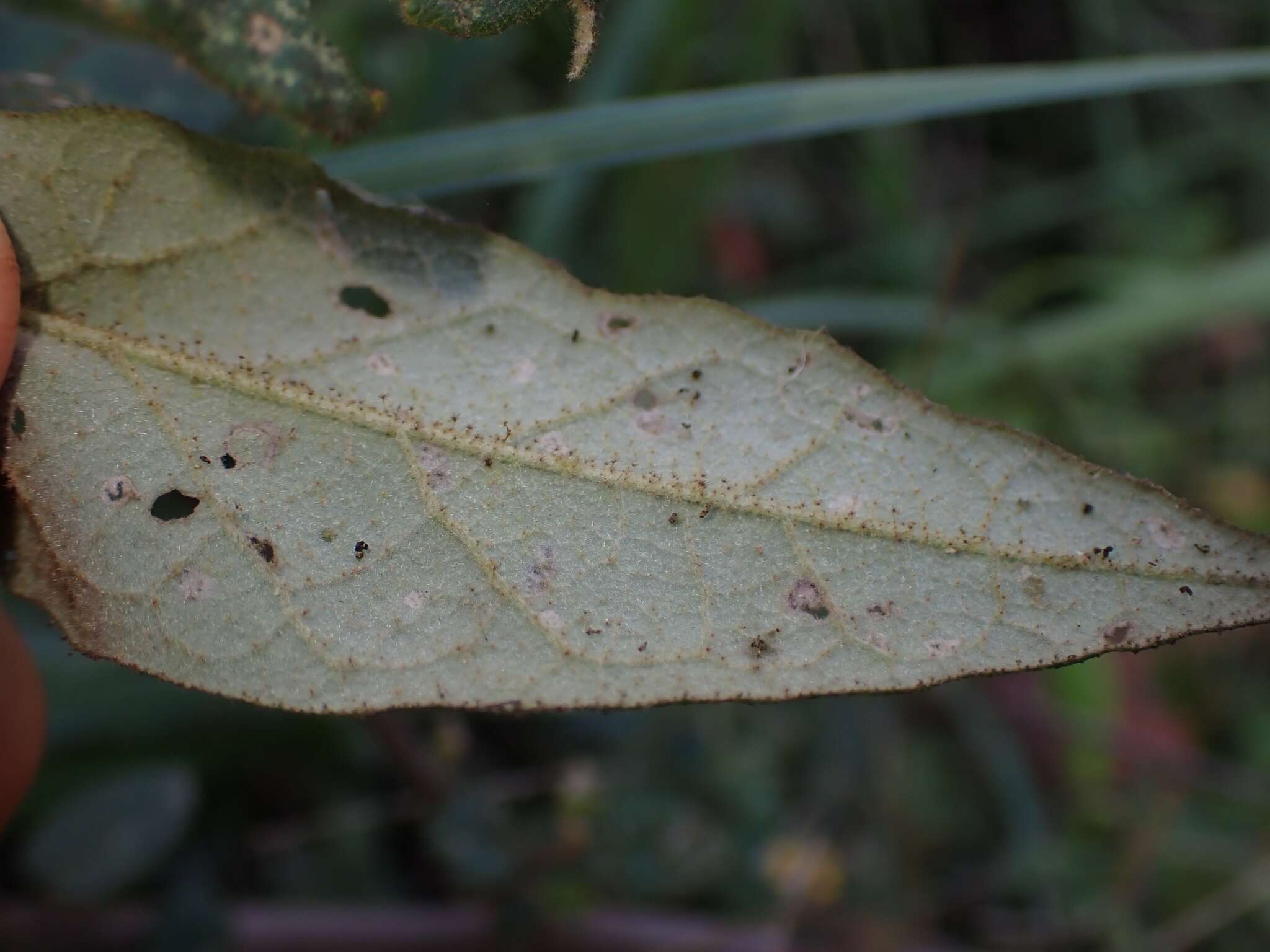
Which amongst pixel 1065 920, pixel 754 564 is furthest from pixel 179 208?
pixel 1065 920

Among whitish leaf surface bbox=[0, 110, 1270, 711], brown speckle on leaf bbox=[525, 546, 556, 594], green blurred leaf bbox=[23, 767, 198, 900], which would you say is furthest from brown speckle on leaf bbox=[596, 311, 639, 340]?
green blurred leaf bbox=[23, 767, 198, 900]

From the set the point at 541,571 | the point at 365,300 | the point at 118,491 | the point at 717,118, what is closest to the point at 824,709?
the point at 717,118

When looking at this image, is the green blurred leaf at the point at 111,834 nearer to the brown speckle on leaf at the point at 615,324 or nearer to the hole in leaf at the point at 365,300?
the hole in leaf at the point at 365,300

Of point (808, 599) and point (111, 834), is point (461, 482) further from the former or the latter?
point (111, 834)

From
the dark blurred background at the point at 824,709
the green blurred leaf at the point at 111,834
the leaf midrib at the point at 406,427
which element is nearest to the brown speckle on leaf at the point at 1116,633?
the leaf midrib at the point at 406,427

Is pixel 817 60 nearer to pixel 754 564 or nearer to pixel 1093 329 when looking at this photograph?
pixel 1093 329
